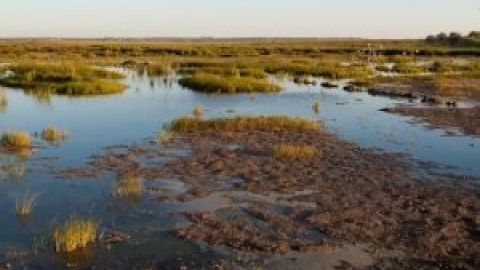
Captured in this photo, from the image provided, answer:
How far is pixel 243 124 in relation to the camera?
24.8 m

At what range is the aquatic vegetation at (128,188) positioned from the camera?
14.9 meters

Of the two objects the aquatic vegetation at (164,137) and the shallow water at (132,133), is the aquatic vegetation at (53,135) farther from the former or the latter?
the aquatic vegetation at (164,137)

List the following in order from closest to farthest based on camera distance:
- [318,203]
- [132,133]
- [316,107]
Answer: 1. [318,203]
2. [132,133]
3. [316,107]

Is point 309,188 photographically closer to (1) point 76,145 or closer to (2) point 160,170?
(2) point 160,170

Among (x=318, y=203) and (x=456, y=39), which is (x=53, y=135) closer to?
(x=318, y=203)

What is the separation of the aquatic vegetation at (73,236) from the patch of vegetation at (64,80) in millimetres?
25413

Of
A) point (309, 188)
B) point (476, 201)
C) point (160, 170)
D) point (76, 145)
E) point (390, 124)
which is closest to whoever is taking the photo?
point (476, 201)

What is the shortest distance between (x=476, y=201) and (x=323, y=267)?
18.6 feet

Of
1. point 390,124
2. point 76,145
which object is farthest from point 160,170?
point 390,124

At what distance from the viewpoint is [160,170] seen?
57.8 ft

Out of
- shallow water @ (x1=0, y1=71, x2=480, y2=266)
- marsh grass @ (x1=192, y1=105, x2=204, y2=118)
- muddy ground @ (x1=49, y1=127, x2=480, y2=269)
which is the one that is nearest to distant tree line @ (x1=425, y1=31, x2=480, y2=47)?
shallow water @ (x1=0, y1=71, x2=480, y2=266)

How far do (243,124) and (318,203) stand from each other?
1045 cm

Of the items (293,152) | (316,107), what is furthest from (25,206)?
(316,107)

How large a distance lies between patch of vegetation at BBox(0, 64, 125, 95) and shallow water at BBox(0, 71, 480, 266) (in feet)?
4.40
